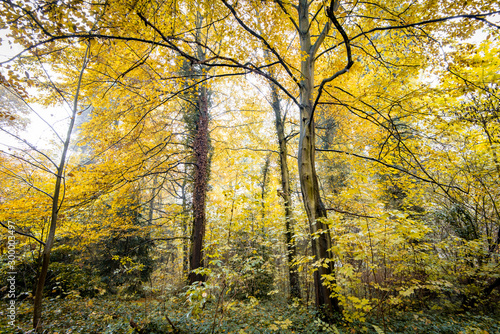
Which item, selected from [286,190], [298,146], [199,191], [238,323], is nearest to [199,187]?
[199,191]

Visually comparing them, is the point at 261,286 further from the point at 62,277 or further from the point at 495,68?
the point at 495,68

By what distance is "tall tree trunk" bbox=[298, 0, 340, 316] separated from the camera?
3.02 meters

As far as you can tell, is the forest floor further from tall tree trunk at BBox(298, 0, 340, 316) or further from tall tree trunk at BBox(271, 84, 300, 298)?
tall tree trunk at BBox(271, 84, 300, 298)

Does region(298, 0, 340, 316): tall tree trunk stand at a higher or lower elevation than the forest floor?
higher

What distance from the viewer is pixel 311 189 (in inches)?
128

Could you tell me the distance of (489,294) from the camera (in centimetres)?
405

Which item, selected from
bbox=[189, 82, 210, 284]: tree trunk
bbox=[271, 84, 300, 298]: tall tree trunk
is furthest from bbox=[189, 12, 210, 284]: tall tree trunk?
bbox=[271, 84, 300, 298]: tall tree trunk

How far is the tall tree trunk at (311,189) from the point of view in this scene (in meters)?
3.02

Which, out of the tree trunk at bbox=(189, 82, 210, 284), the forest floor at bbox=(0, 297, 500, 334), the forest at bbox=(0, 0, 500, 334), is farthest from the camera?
the tree trunk at bbox=(189, 82, 210, 284)

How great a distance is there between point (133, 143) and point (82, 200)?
190cm

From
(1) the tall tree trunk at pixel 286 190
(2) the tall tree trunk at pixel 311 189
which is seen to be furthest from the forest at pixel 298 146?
(1) the tall tree trunk at pixel 286 190

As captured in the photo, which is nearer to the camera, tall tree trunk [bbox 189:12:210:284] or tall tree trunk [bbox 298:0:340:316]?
tall tree trunk [bbox 298:0:340:316]

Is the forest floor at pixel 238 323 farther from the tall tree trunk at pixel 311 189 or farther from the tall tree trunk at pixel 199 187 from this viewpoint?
the tall tree trunk at pixel 199 187

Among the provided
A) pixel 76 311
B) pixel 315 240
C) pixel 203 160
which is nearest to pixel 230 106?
pixel 203 160
